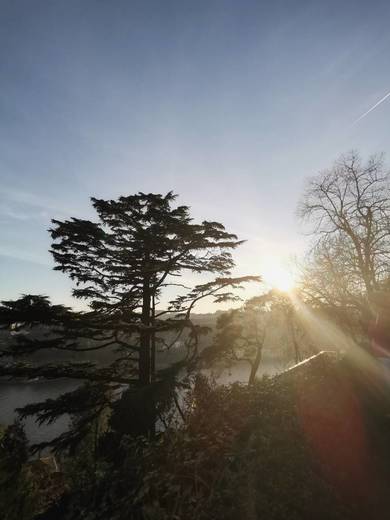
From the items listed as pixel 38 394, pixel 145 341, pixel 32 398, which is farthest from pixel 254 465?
pixel 38 394

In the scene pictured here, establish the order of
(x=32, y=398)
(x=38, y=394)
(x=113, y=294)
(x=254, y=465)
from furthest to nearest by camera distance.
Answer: (x=38, y=394) → (x=32, y=398) → (x=113, y=294) → (x=254, y=465)

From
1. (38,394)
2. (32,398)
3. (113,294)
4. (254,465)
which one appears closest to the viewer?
(254,465)

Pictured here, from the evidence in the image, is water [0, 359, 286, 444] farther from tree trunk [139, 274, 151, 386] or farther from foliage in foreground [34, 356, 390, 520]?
foliage in foreground [34, 356, 390, 520]

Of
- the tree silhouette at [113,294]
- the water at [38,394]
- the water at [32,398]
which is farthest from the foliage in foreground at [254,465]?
the water at [32,398]

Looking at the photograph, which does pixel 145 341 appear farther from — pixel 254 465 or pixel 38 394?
pixel 38 394

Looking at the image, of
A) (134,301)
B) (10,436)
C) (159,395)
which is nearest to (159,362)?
(10,436)

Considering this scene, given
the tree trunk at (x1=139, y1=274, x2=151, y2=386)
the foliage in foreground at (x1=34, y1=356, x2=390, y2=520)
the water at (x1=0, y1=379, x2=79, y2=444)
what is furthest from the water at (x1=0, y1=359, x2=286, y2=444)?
the foliage in foreground at (x1=34, y1=356, x2=390, y2=520)

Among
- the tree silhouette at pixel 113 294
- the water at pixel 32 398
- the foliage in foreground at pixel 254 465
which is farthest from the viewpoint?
the water at pixel 32 398

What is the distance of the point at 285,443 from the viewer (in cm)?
523

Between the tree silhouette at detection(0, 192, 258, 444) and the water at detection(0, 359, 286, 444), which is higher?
the tree silhouette at detection(0, 192, 258, 444)

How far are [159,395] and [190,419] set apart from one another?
2.88m

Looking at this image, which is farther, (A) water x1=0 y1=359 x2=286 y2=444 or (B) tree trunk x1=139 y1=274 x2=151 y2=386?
(A) water x1=0 y1=359 x2=286 y2=444

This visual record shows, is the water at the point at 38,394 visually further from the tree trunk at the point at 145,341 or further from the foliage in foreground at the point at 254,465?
the foliage in foreground at the point at 254,465

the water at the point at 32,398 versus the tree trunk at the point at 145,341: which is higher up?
the tree trunk at the point at 145,341
